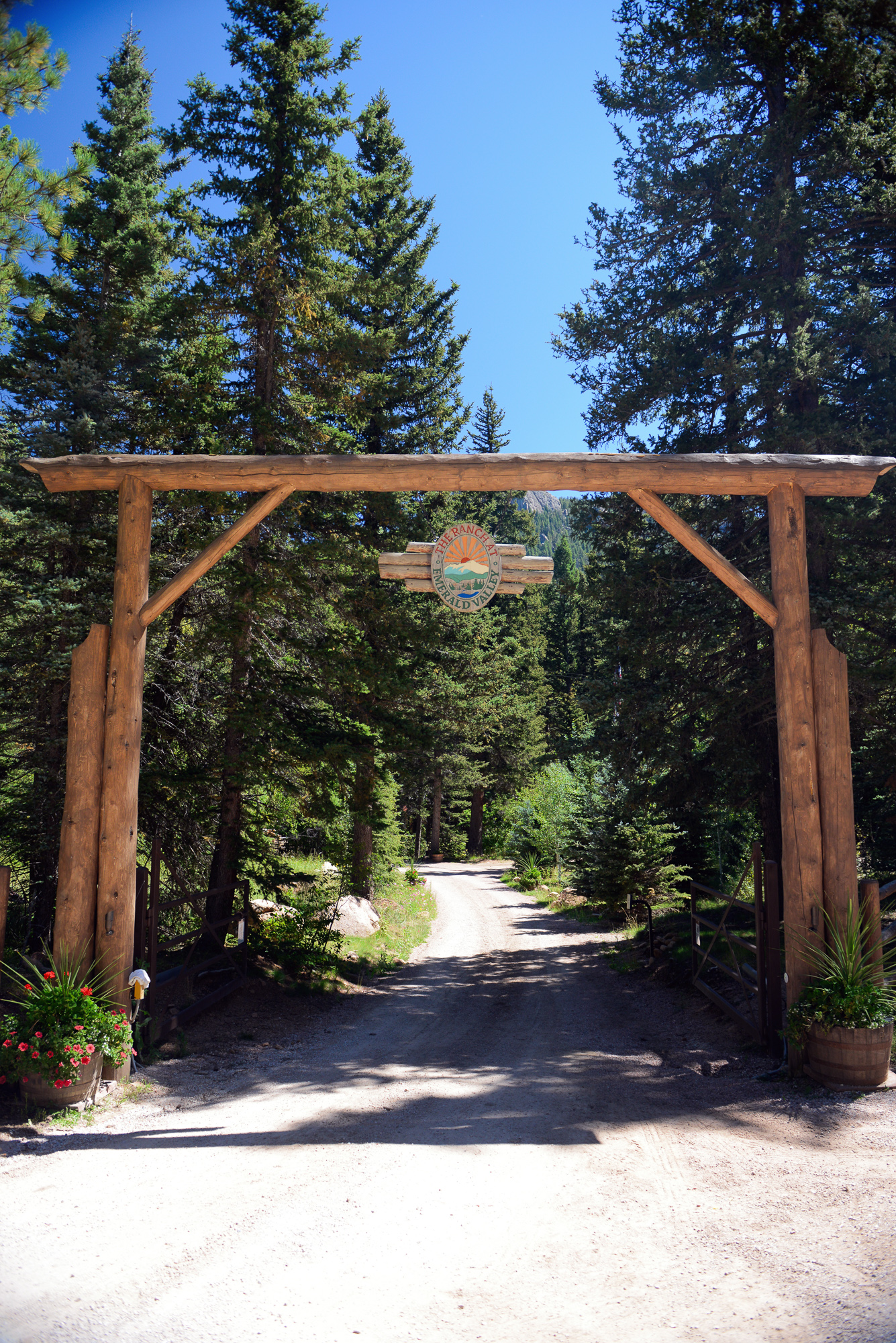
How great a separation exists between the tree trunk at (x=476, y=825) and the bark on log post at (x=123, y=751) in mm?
29601

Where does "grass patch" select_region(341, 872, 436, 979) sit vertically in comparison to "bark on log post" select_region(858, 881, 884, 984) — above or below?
below

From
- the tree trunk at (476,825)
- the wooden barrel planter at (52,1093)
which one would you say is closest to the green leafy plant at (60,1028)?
the wooden barrel planter at (52,1093)

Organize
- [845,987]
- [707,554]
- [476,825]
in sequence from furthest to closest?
[476,825] → [707,554] → [845,987]

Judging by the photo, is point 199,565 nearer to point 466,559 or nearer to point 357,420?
point 466,559

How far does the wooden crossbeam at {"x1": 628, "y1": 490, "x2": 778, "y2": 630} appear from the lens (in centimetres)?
676

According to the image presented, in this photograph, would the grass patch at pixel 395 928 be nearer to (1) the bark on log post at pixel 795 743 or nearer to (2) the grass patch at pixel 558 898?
(2) the grass patch at pixel 558 898

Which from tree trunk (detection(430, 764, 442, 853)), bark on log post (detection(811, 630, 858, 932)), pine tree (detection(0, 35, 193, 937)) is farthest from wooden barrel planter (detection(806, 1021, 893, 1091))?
tree trunk (detection(430, 764, 442, 853))

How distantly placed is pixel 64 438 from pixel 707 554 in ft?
26.6

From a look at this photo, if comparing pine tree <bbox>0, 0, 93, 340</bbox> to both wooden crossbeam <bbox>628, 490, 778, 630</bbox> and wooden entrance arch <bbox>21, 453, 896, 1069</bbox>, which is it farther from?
wooden crossbeam <bbox>628, 490, 778, 630</bbox>

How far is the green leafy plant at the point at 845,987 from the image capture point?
591cm

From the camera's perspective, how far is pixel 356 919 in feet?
50.4

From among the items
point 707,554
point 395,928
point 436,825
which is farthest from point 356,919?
point 436,825

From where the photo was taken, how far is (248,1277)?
3.38 meters

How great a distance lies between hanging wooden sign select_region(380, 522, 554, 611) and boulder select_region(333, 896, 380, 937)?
9260 millimetres
